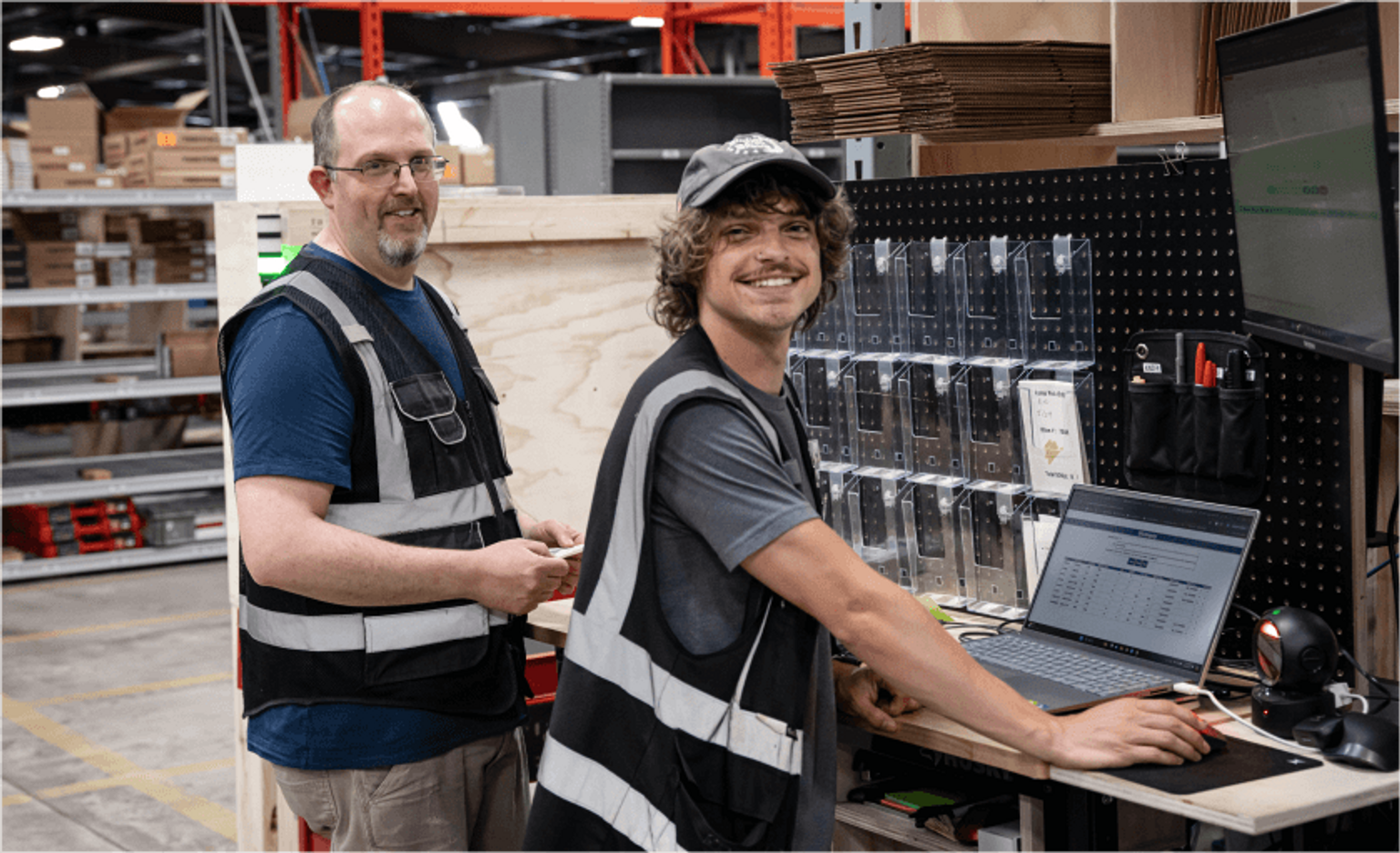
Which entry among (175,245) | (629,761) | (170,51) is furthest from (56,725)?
(170,51)

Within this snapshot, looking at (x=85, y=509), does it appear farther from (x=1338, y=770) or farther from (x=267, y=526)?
(x=1338, y=770)

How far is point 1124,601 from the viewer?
2391 millimetres

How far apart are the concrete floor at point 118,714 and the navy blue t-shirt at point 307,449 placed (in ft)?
8.01

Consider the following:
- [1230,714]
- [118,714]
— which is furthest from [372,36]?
[1230,714]

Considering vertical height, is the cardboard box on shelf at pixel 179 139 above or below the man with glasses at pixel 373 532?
above

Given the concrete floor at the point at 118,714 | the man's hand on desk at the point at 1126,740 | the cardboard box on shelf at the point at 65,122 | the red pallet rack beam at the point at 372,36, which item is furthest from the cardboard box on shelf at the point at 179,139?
the man's hand on desk at the point at 1126,740

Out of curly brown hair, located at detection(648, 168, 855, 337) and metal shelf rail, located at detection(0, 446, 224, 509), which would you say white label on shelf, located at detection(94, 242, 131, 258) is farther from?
curly brown hair, located at detection(648, 168, 855, 337)

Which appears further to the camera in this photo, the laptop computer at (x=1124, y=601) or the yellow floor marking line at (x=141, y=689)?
the yellow floor marking line at (x=141, y=689)

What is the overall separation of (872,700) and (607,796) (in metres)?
0.46

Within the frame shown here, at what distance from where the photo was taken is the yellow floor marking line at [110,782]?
16.4 feet

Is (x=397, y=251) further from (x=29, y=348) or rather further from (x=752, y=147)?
(x=29, y=348)

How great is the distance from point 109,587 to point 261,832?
528 centimetres

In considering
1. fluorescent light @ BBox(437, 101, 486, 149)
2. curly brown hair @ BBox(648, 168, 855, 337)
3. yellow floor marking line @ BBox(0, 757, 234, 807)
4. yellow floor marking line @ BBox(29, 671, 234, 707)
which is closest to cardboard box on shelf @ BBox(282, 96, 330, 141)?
fluorescent light @ BBox(437, 101, 486, 149)

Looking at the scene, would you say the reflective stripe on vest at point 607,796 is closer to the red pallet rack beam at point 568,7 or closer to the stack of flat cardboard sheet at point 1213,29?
the stack of flat cardboard sheet at point 1213,29
